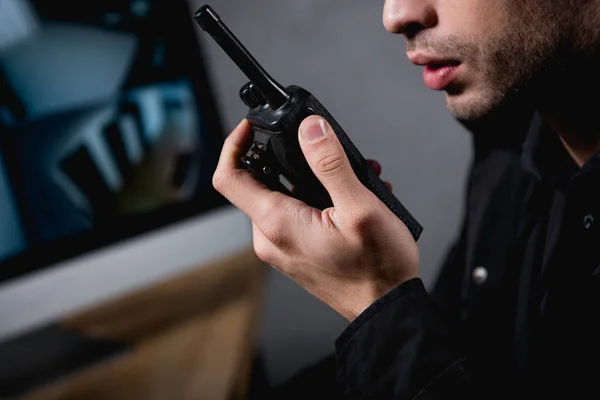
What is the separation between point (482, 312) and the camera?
0.74m

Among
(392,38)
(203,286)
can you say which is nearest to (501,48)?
(392,38)

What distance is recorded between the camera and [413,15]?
21.5 inches

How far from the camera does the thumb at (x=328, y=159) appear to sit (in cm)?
43

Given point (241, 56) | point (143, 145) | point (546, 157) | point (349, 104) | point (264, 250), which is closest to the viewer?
point (241, 56)

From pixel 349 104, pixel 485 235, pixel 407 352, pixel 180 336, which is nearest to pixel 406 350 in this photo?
pixel 407 352

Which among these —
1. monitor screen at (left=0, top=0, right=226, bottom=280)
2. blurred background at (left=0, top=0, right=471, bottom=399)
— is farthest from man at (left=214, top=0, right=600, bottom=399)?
monitor screen at (left=0, top=0, right=226, bottom=280)

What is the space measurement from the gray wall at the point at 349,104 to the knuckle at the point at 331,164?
0.51m

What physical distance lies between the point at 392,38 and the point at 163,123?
1.50 feet

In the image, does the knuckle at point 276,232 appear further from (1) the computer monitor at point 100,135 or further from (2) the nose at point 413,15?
(1) the computer monitor at point 100,135

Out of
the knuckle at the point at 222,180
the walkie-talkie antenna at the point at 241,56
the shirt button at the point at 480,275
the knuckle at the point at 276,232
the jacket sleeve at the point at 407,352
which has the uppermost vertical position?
the walkie-talkie antenna at the point at 241,56

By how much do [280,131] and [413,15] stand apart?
0.67ft

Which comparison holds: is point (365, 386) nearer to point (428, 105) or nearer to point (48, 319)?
point (48, 319)

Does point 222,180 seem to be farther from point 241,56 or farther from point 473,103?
point 473,103

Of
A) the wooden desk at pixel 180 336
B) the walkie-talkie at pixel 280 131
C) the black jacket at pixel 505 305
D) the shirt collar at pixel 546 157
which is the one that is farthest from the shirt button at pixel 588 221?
the wooden desk at pixel 180 336
